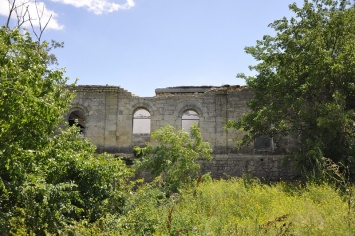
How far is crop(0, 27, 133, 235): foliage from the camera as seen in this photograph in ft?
20.8

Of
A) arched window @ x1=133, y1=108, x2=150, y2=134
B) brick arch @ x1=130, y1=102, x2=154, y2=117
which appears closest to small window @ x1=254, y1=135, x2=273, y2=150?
brick arch @ x1=130, y1=102, x2=154, y2=117

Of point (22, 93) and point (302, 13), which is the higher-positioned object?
point (302, 13)

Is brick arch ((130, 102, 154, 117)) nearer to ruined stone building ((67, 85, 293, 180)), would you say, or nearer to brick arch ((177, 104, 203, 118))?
ruined stone building ((67, 85, 293, 180))

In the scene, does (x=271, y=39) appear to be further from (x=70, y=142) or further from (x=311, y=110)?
(x=70, y=142)

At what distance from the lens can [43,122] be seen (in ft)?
23.4

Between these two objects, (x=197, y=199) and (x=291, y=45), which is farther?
(x=291, y=45)

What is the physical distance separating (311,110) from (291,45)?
2808 millimetres

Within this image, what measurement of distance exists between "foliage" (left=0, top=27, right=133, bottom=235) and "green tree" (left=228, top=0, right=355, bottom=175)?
23.1 feet

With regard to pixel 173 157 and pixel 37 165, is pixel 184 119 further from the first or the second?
pixel 37 165

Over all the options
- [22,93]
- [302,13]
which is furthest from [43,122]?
[302,13]

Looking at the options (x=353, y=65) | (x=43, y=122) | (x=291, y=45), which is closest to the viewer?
(x=43, y=122)

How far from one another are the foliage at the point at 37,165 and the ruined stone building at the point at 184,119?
7.93 meters

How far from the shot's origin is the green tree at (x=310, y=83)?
42.6ft

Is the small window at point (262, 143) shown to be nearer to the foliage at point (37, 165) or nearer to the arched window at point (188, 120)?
the arched window at point (188, 120)
